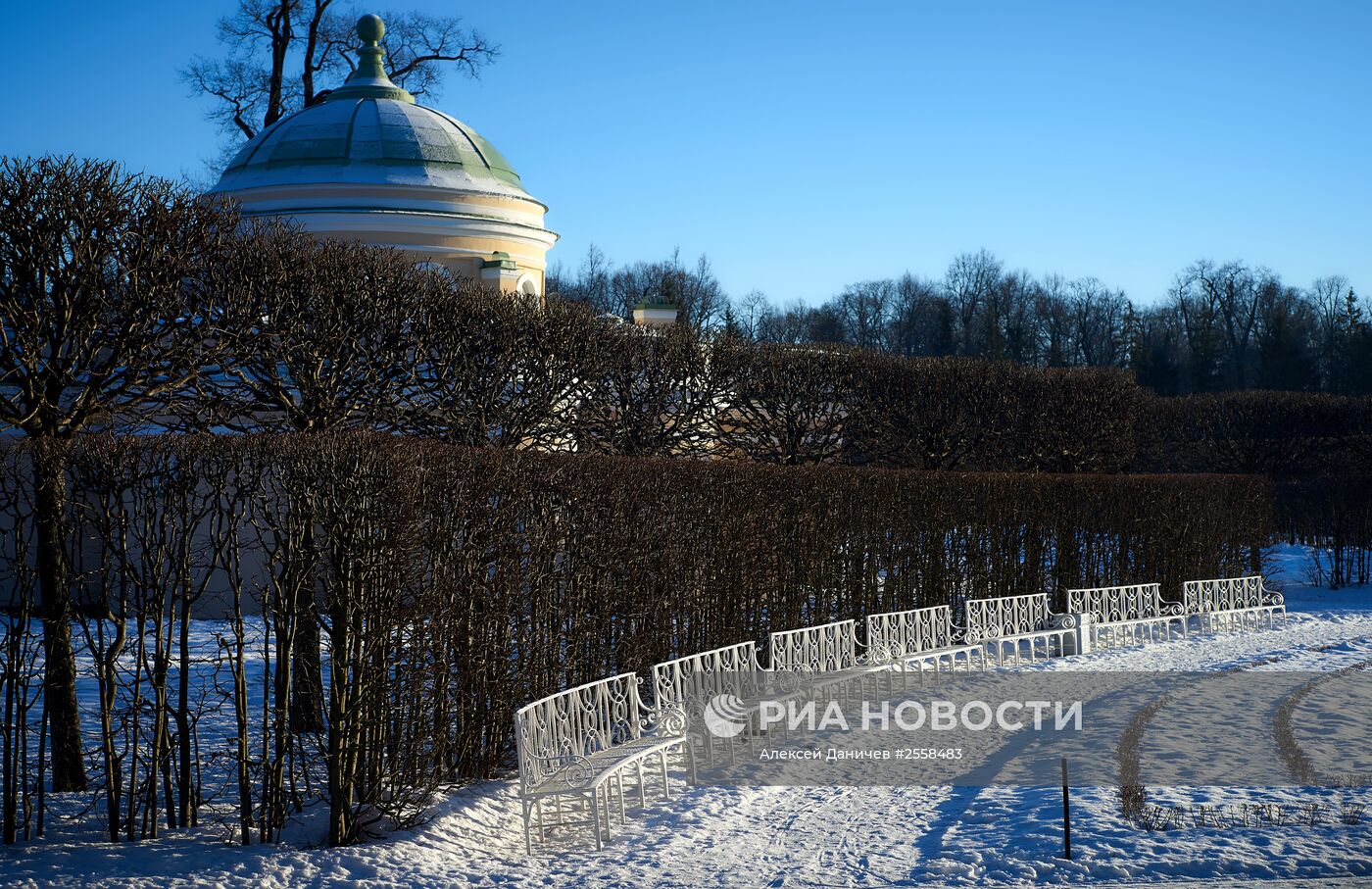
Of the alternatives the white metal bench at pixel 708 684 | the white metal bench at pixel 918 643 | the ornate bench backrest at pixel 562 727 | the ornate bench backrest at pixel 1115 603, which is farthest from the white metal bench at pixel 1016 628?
the ornate bench backrest at pixel 562 727

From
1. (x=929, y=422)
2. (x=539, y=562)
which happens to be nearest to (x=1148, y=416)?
(x=929, y=422)

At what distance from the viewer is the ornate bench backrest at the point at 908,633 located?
15.8 meters

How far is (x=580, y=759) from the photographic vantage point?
9703 millimetres

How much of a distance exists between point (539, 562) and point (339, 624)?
9.49 ft

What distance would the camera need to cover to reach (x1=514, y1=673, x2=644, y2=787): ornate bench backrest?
30.7 feet

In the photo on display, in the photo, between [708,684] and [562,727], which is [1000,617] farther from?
[562,727]

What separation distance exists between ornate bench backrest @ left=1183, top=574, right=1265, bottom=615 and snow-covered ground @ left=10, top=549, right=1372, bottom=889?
14239mm

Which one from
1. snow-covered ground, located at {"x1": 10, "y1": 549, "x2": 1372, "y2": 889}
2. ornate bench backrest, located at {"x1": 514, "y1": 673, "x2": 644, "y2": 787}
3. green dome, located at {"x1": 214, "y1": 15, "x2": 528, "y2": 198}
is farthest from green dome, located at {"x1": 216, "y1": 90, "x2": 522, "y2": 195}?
snow-covered ground, located at {"x1": 10, "y1": 549, "x2": 1372, "y2": 889}

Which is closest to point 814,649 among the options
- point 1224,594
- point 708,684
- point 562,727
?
point 708,684

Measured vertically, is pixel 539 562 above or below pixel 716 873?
above

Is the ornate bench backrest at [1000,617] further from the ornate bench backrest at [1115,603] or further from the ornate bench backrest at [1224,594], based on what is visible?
the ornate bench backrest at [1224,594]

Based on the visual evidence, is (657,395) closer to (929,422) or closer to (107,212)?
(929,422)

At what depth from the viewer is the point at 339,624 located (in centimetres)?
877

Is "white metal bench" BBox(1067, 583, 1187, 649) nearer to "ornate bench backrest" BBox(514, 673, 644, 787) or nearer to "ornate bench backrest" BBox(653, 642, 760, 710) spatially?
"ornate bench backrest" BBox(653, 642, 760, 710)
